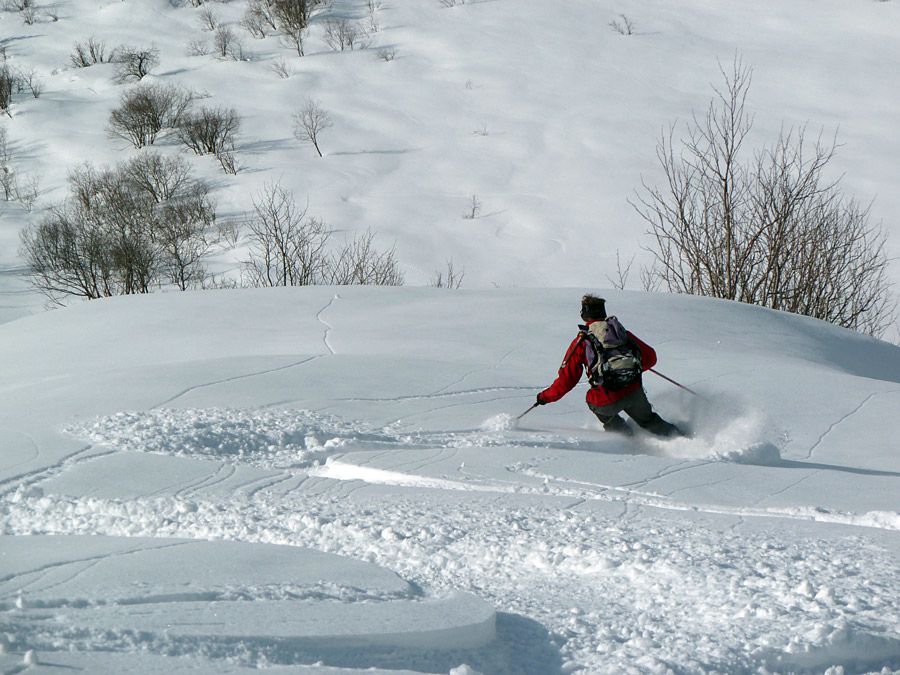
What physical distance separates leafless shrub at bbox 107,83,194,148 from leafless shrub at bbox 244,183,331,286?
753cm

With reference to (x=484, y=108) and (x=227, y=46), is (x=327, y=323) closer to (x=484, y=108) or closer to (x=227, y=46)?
(x=484, y=108)

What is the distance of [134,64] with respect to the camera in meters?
37.5

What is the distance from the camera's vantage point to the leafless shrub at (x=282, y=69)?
118 ft

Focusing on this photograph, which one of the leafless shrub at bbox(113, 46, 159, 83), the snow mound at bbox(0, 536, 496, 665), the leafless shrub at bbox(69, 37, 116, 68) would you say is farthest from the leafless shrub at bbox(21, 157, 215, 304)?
the snow mound at bbox(0, 536, 496, 665)

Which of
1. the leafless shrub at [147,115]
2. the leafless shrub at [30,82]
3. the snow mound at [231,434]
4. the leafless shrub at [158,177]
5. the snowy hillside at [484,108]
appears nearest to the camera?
the snow mound at [231,434]

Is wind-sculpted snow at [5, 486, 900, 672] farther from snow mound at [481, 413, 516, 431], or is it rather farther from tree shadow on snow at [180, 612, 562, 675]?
snow mound at [481, 413, 516, 431]

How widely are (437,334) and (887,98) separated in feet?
83.7

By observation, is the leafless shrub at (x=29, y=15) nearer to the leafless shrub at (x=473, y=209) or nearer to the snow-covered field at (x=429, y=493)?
the leafless shrub at (x=473, y=209)

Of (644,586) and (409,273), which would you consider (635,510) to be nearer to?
(644,586)

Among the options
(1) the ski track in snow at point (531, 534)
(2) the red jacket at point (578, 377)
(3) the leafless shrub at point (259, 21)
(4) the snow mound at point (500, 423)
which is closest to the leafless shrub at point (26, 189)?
(3) the leafless shrub at point (259, 21)

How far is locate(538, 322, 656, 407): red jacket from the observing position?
6.28m

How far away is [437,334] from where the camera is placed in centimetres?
941

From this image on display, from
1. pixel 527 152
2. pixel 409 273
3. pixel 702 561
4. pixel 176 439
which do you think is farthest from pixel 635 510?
pixel 527 152

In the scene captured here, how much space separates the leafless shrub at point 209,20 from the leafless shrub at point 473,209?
757 inches
